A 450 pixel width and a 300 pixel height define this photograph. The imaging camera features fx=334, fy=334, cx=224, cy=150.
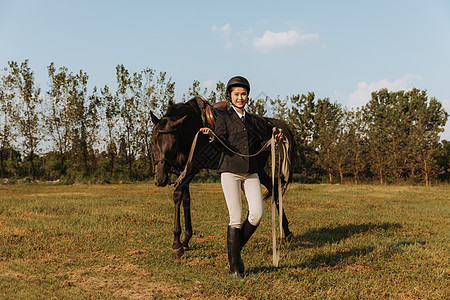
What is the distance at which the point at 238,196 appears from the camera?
444cm

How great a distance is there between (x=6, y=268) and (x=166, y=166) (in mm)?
2825

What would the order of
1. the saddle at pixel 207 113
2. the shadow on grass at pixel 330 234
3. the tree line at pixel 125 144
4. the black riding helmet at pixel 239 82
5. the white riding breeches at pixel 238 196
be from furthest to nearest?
the tree line at pixel 125 144
the shadow on grass at pixel 330 234
the saddle at pixel 207 113
the black riding helmet at pixel 239 82
the white riding breeches at pixel 238 196

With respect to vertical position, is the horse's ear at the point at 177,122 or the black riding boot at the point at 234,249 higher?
the horse's ear at the point at 177,122

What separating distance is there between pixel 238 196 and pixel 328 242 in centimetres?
335

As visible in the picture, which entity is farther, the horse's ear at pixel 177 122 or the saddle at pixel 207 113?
the saddle at pixel 207 113

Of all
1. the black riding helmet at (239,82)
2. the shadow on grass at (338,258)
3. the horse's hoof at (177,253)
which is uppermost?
the black riding helmet at (239,82)

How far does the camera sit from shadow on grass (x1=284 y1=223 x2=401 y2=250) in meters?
6.77

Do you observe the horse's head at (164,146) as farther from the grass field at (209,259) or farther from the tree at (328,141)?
the tree at (328,141)

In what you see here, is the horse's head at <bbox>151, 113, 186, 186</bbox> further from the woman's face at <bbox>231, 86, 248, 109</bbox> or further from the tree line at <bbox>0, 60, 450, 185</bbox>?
the tree line at <bbox>0, 60, 450, 185</bbox>

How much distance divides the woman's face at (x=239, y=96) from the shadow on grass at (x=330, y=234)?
10.8 feet

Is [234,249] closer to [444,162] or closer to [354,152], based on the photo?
[354,152]

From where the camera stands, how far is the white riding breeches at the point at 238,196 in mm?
4387

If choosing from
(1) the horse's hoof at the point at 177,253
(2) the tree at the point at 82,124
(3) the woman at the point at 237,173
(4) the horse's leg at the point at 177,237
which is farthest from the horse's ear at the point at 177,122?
(2) the tree at the point at 82,124

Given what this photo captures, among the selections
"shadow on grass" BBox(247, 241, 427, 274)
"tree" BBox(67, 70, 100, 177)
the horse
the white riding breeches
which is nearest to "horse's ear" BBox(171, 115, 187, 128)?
the horse
